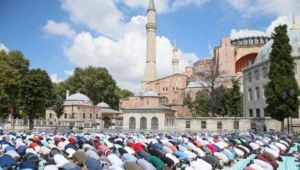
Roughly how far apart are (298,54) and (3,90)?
39.6m

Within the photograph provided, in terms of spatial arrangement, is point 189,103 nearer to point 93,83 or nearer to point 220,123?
point 220,123

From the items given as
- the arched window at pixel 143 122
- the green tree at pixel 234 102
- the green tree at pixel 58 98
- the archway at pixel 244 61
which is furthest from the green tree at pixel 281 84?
the green tree at pixel 58 98

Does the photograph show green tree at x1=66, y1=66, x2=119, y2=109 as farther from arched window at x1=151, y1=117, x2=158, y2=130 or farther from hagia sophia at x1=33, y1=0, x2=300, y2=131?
arched window at x1=151, y1=117, x2=158, y2=130

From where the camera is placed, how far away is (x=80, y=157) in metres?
14.1

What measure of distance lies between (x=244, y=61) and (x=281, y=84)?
39.6 m

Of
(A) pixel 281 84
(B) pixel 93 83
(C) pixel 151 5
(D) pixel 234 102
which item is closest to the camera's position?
(A) pixel 281 84

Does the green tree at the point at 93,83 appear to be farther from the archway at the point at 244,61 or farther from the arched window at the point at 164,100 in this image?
the archway at the point at 244,61

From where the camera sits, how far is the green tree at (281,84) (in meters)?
33.5

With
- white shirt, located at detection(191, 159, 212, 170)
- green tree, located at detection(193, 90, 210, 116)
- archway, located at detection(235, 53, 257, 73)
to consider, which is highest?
archway, located at detection(235, 53, 257, 73)

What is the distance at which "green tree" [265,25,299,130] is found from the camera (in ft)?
110

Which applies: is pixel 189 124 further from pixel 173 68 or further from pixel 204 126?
pixel 173 68

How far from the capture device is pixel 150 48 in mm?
82625

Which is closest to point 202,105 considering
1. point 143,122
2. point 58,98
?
point 143,122

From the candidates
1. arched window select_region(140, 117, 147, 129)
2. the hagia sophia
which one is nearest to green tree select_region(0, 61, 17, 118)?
the hagia sophia
